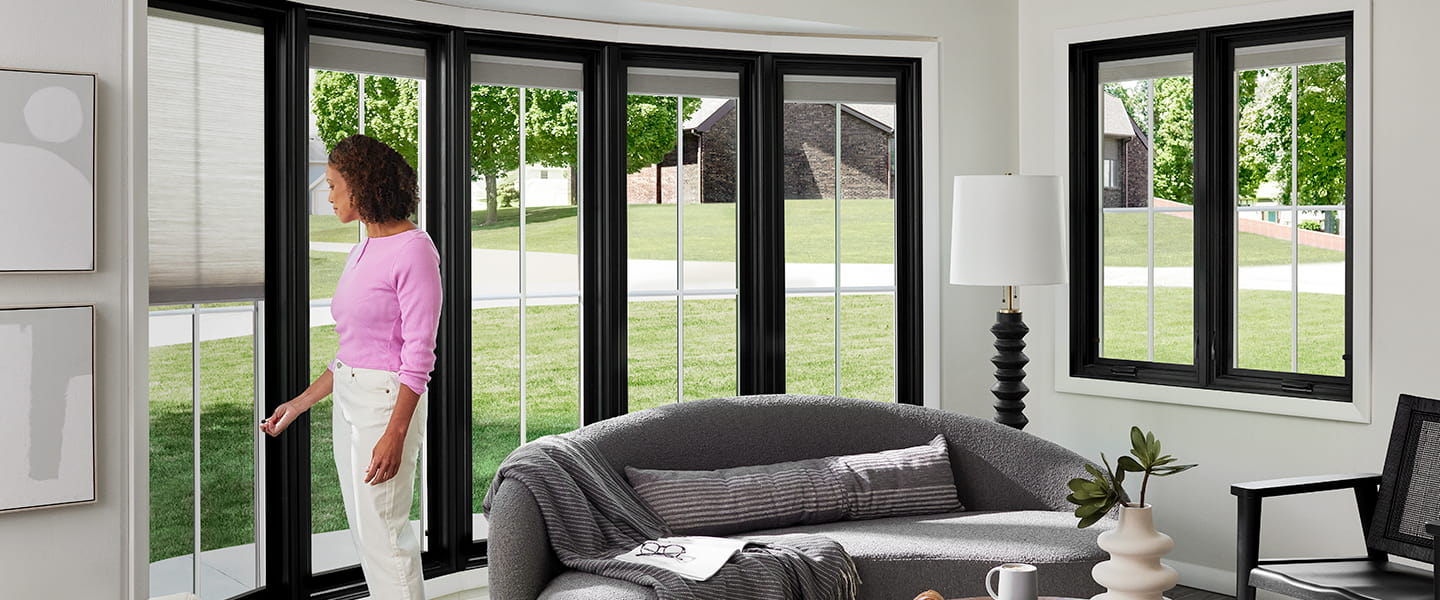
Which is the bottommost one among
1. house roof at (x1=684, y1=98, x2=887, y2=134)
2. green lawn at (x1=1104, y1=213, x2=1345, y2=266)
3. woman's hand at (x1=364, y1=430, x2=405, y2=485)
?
woman's hand at (x1=364, y1=430, x2=405, y2=485)

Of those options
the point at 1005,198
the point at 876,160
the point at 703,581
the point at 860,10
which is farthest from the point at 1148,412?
the point at 703,581

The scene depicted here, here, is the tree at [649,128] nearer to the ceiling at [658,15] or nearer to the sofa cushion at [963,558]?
the ceiling at [658,15]

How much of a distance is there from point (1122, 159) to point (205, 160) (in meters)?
3.41

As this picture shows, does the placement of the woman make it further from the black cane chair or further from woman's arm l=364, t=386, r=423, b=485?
the black cane chair

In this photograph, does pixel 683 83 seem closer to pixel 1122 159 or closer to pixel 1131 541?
pixel 1122 159

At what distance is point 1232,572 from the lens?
4391 millimetres

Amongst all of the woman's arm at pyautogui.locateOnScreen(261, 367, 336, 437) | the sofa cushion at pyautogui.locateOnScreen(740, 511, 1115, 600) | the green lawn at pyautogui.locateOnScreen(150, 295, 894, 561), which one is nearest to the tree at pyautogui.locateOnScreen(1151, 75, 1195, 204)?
the green lawn at pyautogui.locateOnScreen(150, 295, 894, 561)

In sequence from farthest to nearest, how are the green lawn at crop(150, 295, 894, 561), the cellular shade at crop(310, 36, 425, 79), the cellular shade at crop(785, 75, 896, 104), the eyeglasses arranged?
the cellular shade at crop(785, 75, 896, 104)
the cellular shade at crop(310, 36, 425, 79)
the green lawn at crop(150, 295, 894, 561)
the eyeglasses

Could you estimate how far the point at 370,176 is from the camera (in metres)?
3.14

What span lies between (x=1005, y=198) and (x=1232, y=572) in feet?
5.52

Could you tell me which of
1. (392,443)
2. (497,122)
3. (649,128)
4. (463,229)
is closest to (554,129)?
(497,122)

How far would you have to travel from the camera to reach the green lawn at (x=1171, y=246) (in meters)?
4.34

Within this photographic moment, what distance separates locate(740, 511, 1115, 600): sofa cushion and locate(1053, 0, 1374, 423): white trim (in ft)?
3.58

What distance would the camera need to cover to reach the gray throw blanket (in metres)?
3.10
